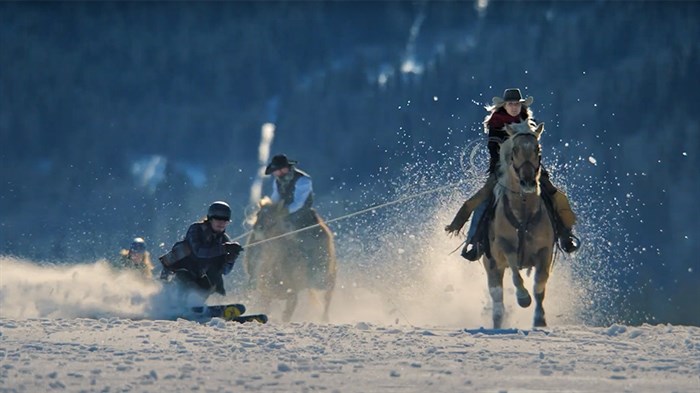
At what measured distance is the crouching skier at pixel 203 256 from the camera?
57.9 ft

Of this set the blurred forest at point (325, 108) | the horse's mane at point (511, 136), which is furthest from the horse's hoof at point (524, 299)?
the blurred forest at point (325, 108)

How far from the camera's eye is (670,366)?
38.9 feet

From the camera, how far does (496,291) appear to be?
17.0 meters

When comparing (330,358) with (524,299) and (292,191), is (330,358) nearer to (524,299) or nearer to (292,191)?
(524,299)

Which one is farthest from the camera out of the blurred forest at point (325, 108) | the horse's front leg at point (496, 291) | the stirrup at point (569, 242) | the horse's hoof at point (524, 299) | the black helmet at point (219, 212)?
the blurred forest at point (325, 108)

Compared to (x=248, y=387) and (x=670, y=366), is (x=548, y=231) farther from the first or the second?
(x=248, y=387)

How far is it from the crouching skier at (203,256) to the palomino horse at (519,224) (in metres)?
2.89

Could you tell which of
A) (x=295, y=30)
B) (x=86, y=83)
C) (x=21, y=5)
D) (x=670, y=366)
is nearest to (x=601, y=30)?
(x=295, y=30)

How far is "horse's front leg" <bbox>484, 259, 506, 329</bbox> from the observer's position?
16.9 meters

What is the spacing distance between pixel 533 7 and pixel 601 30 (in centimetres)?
537

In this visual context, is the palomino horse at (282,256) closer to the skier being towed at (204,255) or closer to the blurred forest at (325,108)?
the skier being towed at (204,255)

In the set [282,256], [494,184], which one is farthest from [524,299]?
[282,256]

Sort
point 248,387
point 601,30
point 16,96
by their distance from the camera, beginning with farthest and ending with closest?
point 16,96, point 601,30, point 248,387

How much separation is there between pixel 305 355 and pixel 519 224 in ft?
16.5
